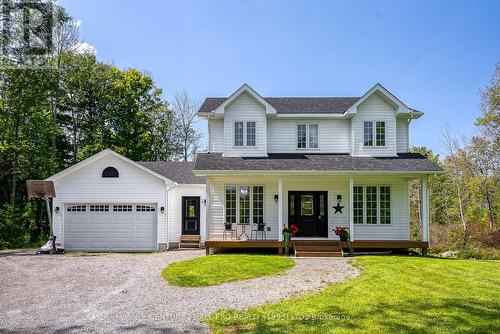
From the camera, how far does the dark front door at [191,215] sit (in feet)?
64.2

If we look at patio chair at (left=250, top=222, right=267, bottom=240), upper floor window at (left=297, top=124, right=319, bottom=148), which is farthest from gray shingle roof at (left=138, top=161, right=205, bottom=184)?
upper floor window at (left=297, top=124, right=319, bottom=148)

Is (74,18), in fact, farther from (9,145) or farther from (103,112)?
(9,145)

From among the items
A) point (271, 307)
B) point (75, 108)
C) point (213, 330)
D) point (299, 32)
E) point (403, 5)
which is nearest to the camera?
point (213, 330)

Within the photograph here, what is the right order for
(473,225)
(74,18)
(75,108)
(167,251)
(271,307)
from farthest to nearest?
1. (75,108)
2. (74,18)
3. (473,225)
4. (167,251)
5. (271,307)

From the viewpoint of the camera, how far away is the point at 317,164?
621 inches

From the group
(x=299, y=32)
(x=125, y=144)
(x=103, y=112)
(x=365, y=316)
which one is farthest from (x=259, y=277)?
(x=103, y=112)

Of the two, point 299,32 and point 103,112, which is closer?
point 299,32

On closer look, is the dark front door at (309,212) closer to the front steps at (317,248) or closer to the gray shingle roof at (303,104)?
the front steps at (317,248)

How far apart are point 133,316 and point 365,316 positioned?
4571 mm

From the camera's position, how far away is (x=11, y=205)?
72.7 feet

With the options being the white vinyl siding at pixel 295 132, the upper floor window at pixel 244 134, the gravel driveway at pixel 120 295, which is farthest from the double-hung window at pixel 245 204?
the gravel driveway at pixel 120 295

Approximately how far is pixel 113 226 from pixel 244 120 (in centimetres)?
Answer: 854

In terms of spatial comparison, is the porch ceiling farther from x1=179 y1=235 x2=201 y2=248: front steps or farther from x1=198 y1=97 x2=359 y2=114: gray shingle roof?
x1=179 y1=235 x2=201 y2=248: front steps

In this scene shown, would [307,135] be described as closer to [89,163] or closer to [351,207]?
[351,207]
